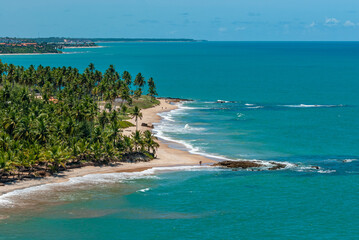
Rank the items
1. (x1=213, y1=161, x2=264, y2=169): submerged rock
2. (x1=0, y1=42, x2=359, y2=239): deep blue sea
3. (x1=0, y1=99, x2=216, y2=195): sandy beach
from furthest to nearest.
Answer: (x1=213, y1=161, x2=264, y2=169): submerged rock
(x1=0, y1=99, x2=216, y2=195): sandy beach
(x1=0, y1=42, x2=359, y2=239): deep blue sea

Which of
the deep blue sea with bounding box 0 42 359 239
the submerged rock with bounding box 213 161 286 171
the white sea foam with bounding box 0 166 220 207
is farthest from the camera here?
the submerged rock with bounding box 213 161 286 171

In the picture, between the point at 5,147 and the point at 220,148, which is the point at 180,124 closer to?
the point at 220,148

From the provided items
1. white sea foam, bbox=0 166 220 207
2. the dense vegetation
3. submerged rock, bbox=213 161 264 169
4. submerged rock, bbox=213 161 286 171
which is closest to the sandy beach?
white sea foam, bbox=0 166 220 207

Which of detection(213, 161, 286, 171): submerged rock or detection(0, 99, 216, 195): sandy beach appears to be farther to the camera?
detection(213, 161, 286, 171): submerged rock

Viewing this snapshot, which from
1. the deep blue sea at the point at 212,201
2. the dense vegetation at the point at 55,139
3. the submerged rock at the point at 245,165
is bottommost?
the deep blue sea at the point at 212,201

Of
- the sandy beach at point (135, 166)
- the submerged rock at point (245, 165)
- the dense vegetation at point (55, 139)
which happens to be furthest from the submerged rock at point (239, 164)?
the dense vegetation at point (55, 139)

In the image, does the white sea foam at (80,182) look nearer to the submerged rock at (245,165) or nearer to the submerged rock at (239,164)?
the submerged rock at (239,164)

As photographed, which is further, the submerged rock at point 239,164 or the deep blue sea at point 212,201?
the submerged rock at point 239,164

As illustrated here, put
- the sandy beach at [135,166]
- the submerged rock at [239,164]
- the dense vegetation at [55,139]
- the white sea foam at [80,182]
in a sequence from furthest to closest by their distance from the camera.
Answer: the submerged rock at [239,164] < the dense vegetation at [55,139] < the sandy beach at [135,166] < the white sea foam at [80,182]

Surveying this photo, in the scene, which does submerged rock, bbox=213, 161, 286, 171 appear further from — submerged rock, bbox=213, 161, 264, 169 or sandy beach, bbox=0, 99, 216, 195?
sandy beach, bbox=0, 99, 216, 195

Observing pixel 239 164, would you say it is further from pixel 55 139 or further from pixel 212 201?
pixel 55 139

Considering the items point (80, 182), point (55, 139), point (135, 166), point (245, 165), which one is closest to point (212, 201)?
point (245, 165)
